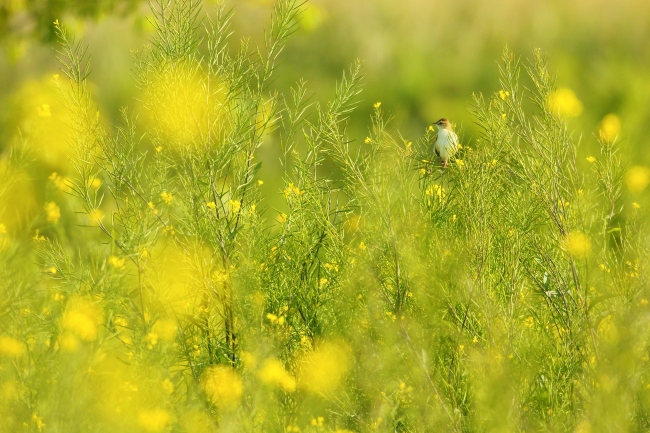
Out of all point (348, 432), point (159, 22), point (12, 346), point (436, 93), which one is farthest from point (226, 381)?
point (436, 93)

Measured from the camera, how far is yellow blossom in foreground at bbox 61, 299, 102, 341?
2.67 m

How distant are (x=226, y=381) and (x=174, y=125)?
3.11ft

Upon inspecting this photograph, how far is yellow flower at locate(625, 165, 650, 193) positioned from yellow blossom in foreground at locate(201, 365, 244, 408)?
1.84 meters

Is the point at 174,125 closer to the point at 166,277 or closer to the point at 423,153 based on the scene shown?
the point at 166,277

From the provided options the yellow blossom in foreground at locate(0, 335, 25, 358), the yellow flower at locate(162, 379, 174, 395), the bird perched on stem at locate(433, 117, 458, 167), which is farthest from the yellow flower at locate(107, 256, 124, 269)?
the bird perched on stem at locate(433, 117, 458, 167)

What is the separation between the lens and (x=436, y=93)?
34.2ft

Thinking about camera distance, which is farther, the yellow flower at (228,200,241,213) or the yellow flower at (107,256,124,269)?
the yellow flower at (228,200,241,213)

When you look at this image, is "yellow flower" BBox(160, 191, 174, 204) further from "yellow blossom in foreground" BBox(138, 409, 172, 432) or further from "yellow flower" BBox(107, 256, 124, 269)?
"yellow blossom in foreground" BBox(138, 409, 172, 432)

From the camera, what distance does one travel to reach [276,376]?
2594 millimetres

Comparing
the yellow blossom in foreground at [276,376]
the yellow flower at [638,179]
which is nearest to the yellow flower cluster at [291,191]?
the yellow blossom in foreground at [276,376]

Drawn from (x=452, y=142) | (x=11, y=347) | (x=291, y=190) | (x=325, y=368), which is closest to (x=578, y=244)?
(x=452, y=142)

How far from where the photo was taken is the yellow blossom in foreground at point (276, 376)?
2451mm

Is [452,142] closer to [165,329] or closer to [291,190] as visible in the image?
[291,190]

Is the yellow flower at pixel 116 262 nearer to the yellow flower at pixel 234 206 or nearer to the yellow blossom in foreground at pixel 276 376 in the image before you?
the yellow flower at pixel 234 206
